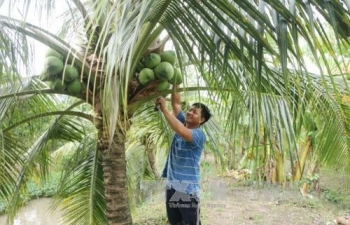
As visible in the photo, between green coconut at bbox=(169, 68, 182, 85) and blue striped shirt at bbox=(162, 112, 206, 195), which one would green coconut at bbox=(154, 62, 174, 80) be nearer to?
green coconut at bbox=(169, 68, 182, 85)

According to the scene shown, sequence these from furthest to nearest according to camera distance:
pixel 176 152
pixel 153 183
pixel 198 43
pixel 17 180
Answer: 1. pixel 153 183
2. pixel 17 180
3. pixel 176 152
4. pixel 198 43

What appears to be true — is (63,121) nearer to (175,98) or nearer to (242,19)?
(175,98)

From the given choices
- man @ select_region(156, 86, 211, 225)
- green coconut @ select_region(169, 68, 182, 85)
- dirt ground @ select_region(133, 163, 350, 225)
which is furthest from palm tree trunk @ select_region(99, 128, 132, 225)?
dirt ground @ select_region(133, 163, 350, 225)

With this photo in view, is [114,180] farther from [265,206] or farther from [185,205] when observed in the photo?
[265,206]

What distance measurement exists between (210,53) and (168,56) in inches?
29.6

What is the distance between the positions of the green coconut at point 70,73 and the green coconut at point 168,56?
0.48 m

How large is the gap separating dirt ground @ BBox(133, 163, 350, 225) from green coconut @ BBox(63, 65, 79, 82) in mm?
3186

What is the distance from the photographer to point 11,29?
1.95m

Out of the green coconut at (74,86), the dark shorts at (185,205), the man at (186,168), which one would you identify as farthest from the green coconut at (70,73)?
the dark shorts at (185,205)

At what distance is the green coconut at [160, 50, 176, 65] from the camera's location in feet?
7.15

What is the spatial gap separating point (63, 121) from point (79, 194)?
616 millimetres

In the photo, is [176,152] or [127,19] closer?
[127,19]

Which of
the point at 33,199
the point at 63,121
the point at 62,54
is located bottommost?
the point at 33,199

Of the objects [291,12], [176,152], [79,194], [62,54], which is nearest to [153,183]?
[79,194]
